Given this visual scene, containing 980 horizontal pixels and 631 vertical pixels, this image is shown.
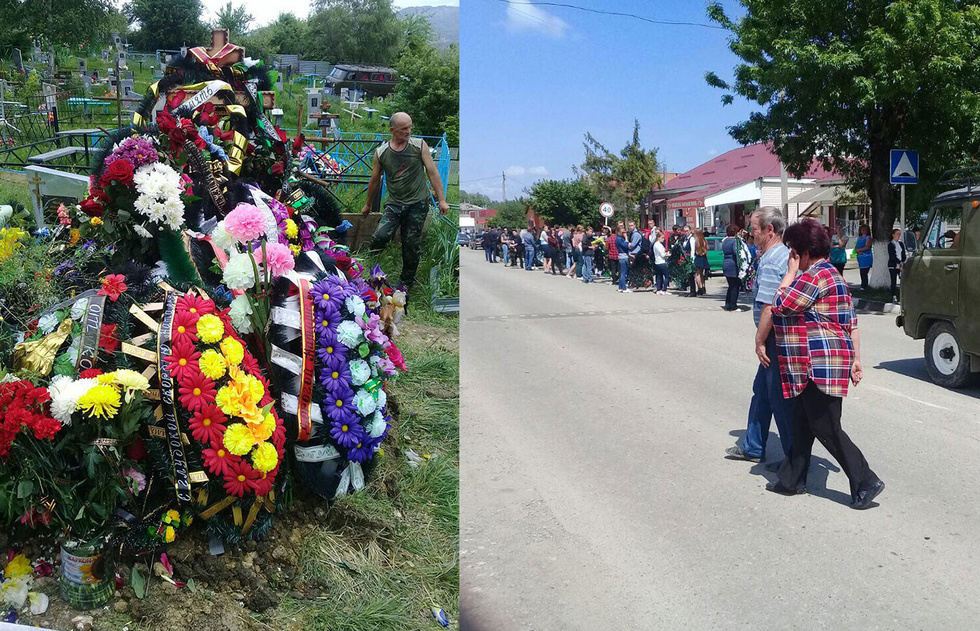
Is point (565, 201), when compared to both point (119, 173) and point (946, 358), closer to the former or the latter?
point (119, 173)

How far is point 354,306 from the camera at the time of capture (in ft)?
8.15

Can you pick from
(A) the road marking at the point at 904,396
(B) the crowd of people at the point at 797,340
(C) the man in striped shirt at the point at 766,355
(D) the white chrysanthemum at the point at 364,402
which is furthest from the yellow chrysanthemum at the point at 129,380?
(A) the road marking at the point at 904,396

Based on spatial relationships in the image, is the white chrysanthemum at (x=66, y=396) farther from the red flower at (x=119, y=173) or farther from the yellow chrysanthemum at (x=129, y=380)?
the red flower at (x=119, y=173)

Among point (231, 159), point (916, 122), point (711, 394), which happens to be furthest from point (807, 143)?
point (231, 159)

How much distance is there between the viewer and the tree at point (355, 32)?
85.7 inches

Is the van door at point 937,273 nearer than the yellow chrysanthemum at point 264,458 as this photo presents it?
No

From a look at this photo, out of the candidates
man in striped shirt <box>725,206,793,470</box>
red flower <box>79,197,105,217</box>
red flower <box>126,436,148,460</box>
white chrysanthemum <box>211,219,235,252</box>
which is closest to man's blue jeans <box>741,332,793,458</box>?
man in striped shirt <box>725,206,793,470</box>

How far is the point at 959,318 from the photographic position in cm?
361

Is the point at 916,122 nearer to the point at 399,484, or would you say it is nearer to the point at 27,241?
the point at 399,484

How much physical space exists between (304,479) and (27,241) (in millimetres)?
1229

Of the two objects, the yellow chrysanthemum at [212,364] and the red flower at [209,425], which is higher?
the yellow chrysanthemum at [212,364]

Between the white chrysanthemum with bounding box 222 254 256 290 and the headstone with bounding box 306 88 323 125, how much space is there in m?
0.54

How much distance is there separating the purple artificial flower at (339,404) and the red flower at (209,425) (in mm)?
331

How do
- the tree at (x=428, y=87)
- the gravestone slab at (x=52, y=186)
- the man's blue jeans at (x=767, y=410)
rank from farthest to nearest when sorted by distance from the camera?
the man's blue jeans at (x=767, y=410)
the gravestone slab at (x=52, y=186)
the tree at (x=428, y=87)
